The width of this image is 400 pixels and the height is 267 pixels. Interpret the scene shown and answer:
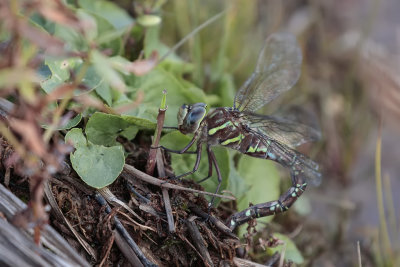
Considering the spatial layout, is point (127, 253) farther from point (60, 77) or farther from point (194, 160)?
point (60, 77)

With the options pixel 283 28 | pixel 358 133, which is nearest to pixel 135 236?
pixel 358 133

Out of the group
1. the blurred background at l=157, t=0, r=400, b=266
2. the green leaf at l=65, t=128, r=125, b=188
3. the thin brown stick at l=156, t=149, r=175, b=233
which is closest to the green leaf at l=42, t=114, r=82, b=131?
the green leaf at l=65, t=128, r=125, b=188

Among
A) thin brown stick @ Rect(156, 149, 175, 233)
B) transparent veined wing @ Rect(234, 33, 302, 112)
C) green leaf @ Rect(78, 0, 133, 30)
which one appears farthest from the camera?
green leaf @ Rect(78, 0, 133, 30)

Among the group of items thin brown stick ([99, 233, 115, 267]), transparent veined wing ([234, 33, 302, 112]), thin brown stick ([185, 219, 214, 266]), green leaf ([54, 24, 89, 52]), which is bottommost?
thin brown stick ([99, 233, 115, 267])

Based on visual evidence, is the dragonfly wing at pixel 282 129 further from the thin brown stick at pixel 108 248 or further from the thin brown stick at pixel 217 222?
the thin brown stick at pixel 108 248

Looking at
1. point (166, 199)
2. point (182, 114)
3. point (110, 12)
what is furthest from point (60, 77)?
point (110, 12)

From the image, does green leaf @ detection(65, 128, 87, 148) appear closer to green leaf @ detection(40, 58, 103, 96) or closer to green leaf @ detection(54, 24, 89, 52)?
green leaf @ detection(40, 58, 103, 96)

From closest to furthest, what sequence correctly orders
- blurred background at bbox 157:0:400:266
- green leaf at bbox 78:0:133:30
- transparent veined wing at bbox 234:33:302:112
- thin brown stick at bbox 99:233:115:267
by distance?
thin brown stick at bbox 99:233:115:267, transparent veined wing at bbox 234:33:302:112, green leaf at bbox 78:0:133:30, blurred background at bbox 157:0:400:266
